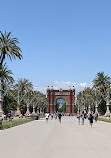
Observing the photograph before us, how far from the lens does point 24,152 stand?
377 inches

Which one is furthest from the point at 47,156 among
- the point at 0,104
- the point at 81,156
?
the point at 0,104

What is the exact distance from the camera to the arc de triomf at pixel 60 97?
12650 centimetres

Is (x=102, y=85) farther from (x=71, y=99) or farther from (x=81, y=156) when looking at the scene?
(x=81, y=156)

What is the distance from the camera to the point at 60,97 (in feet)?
422

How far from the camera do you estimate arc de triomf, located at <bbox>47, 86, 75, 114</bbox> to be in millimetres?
126500

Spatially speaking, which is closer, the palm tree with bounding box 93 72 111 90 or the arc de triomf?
the palm tree with bounding box 93 72 111 90

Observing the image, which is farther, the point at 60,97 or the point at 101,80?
the point at 60,97

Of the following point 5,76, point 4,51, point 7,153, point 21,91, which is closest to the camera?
point 7,153

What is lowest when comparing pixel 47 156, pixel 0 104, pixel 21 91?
pixel 47 156

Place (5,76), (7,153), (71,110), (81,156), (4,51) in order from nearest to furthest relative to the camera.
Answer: (81,156) → (7,153) → (4,51) → (5,76) → (71,110)

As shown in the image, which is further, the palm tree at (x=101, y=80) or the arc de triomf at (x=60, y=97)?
the arc de triomf at (x=60, y=97)

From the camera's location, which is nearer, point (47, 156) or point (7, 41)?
point (47, 156)

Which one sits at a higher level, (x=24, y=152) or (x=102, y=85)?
(x=102, y=85)

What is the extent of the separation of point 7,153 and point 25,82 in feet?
234
